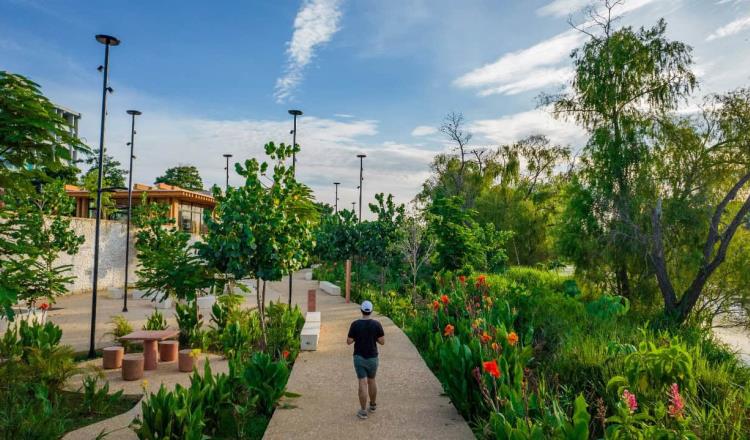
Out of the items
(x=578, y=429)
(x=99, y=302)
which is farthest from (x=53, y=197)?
(x=578, y=429)

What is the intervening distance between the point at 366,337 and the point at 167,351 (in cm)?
556

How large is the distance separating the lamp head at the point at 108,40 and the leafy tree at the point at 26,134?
223 inches

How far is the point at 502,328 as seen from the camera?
734 cm

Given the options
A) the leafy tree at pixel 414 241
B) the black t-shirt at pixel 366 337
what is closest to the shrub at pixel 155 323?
the black t-shirt at pixel 366 337

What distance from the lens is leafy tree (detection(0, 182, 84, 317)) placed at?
5.52m

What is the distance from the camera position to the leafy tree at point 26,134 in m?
5.10

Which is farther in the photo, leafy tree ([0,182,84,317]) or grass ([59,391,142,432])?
grass ([59,391,142,432])

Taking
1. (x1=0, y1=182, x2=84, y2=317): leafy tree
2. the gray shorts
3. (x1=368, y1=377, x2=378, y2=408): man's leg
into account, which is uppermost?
(x1=0, y1=182, x2=84, y2=317): leafy tree

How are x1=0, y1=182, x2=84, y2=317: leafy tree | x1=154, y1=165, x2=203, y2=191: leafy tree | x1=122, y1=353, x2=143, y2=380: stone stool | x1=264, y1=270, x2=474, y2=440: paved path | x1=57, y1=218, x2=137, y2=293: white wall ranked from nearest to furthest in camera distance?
x1=0, y1=182, x2=84, y2=317: leafy tree, x1=264, y1=270, x2=474, y2=440: paved path, x1=122, y1=353, x2=143, y2=380: stone stool, x1=57, y1=218, x2=137, y2=293: white wall, x1=154, y1=165, x2=203, y2=191: leafy tree

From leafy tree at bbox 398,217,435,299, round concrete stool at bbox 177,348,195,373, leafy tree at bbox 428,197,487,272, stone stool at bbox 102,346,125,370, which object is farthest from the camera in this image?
leafy tree at bbox 398,217,435,299

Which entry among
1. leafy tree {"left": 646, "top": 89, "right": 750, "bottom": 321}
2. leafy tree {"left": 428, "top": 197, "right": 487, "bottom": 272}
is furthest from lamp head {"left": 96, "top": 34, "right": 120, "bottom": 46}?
leafy tree {"left": 646, "top": 89, "right": 750, "bottom": 321}

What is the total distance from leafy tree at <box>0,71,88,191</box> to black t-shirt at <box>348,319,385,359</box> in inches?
163

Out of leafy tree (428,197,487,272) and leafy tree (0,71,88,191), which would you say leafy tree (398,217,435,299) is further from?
leafy tree (0,71,88,191)

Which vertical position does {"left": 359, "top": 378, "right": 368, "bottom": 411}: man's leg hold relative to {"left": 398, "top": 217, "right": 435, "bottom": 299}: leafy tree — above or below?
below
